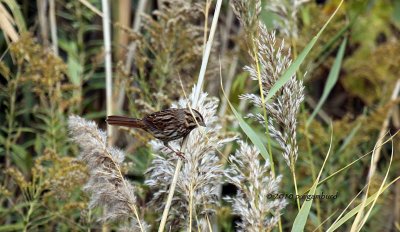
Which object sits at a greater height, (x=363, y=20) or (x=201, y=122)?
(x=363, y=20)

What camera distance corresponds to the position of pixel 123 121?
3.08m

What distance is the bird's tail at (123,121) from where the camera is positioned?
9.94 ft

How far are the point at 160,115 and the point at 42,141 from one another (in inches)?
34.2

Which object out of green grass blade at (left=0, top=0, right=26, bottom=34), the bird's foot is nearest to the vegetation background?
green grass blade at (left=0, top=0, right=26, bottom=34)

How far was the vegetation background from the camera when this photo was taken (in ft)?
10.4

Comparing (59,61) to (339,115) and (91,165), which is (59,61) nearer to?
(91,165)

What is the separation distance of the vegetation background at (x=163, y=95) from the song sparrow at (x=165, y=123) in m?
0.13

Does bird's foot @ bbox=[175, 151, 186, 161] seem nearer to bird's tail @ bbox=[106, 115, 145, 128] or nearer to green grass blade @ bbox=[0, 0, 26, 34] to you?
bird's tail @ bbox=[106, 115, 145, 128]

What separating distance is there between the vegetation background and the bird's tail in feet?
0.42

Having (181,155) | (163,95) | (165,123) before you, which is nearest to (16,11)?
(163,95)

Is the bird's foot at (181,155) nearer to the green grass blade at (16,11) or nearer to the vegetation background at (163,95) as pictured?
the vegetation background at (163,95)

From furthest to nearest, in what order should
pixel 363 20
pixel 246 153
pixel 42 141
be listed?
pixel 363 20 → pixel 42 141 → pixel 246 153

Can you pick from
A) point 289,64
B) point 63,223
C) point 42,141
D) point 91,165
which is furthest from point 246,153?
point 42,141

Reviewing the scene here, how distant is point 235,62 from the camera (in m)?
4.36
